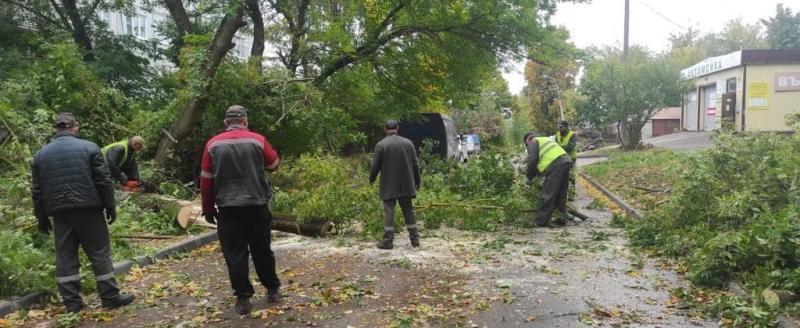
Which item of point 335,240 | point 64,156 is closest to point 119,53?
point 335,240

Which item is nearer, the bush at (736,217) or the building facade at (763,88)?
the bush at (736,217)

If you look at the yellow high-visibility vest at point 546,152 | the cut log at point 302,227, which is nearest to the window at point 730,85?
the yellow high-visibility vest at point 546,152

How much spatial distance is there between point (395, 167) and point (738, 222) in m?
3.97

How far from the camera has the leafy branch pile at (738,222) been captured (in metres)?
4.97

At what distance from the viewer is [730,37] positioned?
6494 cm

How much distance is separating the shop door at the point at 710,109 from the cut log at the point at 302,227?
81.5ft

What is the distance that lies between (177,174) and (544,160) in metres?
7.34

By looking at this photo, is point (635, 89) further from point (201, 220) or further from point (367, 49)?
point (201, 220)

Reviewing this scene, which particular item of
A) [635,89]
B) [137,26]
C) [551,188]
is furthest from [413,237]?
[137,26]

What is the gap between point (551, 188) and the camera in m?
9.29

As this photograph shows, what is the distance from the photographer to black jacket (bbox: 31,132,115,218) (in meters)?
5.06

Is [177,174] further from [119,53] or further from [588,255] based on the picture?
[119,53]

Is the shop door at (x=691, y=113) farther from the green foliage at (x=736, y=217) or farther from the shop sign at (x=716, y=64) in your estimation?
the green foliage at (x=736, y=217)

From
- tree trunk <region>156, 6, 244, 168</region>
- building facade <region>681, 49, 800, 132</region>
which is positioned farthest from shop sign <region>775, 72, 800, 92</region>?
tree trunk <region>156, 6, 244, 168</region>
